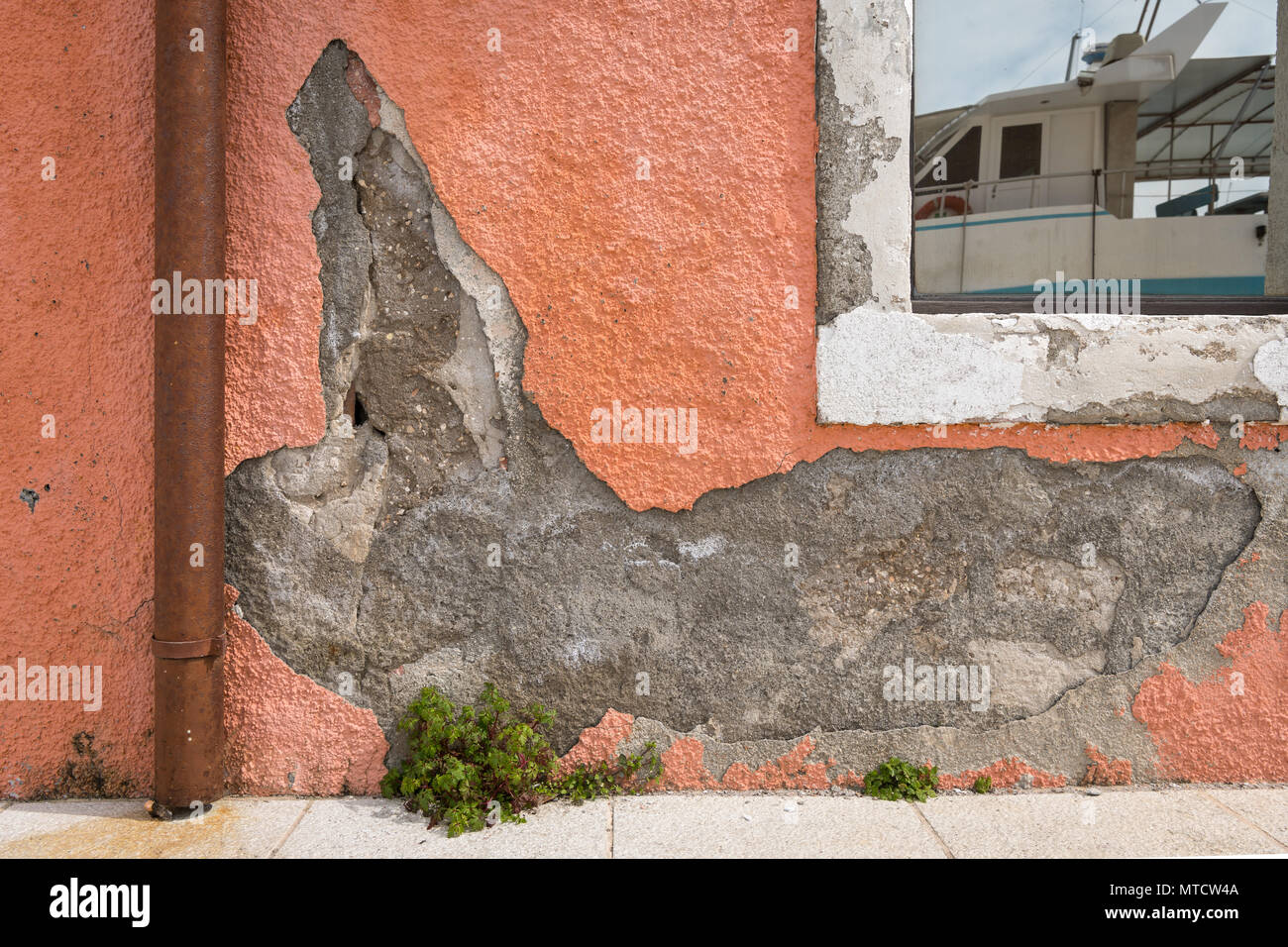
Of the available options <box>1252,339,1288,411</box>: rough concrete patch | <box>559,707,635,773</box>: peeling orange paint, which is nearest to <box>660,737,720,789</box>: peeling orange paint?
<box>559,707,635,773</box>: peeling orange paint

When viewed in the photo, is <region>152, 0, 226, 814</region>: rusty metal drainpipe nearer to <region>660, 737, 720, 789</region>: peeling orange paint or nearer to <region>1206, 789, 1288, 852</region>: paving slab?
<region>660, 737, 720, 789</region>: peeling orange paint

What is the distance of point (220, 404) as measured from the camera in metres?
2.26

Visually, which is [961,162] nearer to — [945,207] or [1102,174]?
[945,207]

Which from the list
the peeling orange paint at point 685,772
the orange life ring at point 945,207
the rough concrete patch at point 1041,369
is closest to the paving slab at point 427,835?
the peeling orange paint at point 685,772

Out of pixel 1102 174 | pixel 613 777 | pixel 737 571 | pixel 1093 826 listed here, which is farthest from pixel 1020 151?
pixel 613 777

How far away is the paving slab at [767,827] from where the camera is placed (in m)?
2.02

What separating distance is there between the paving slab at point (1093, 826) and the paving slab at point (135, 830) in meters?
1.88

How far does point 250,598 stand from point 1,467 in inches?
33.0

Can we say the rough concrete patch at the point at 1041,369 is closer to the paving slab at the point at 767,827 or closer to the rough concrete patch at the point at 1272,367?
the rough concrete patch at the point at 1272,367

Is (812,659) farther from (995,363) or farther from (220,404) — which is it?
(220,404)

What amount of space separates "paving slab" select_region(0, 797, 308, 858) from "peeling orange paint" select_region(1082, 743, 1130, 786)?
93.7 inches

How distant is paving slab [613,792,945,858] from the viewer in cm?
202

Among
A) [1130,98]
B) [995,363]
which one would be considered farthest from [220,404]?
[1130,98]

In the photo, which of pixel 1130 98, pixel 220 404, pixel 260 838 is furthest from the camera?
pixel 1130 98
